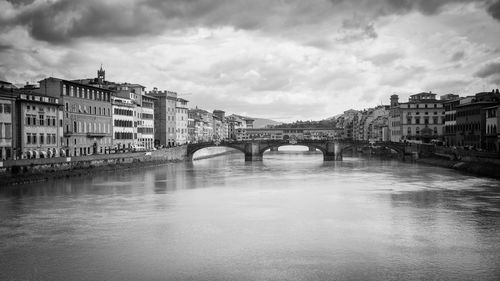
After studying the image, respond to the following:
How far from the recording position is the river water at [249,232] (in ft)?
66.6

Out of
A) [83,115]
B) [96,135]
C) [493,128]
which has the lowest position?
[96,135]

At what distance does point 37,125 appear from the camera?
178 ft

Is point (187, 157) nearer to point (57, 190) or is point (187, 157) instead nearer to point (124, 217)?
point (57, 190)

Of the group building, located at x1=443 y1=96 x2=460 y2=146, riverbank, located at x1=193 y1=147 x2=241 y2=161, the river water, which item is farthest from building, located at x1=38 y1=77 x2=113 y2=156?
building, located at x1=443 y1=96 x2=460 y2=146

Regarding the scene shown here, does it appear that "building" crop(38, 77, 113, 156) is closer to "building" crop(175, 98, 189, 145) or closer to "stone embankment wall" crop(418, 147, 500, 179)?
"building" crop(175, 98, 189, 145)

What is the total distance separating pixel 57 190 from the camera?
4272 centimetres

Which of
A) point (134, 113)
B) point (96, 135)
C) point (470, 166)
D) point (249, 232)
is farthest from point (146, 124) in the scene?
point (249, 232)

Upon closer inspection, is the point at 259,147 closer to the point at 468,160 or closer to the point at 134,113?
the point at 134,113

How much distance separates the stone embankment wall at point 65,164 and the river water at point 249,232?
1.72 meters

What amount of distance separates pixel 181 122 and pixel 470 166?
60438 mm

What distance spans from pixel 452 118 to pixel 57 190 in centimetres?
6606

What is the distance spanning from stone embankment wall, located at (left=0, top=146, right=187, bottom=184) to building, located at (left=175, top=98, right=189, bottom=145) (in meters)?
24.6

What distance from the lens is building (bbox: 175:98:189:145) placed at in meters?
104

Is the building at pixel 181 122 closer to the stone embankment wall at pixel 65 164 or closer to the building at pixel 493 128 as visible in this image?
the stone embankment wall at pixel 65 164
